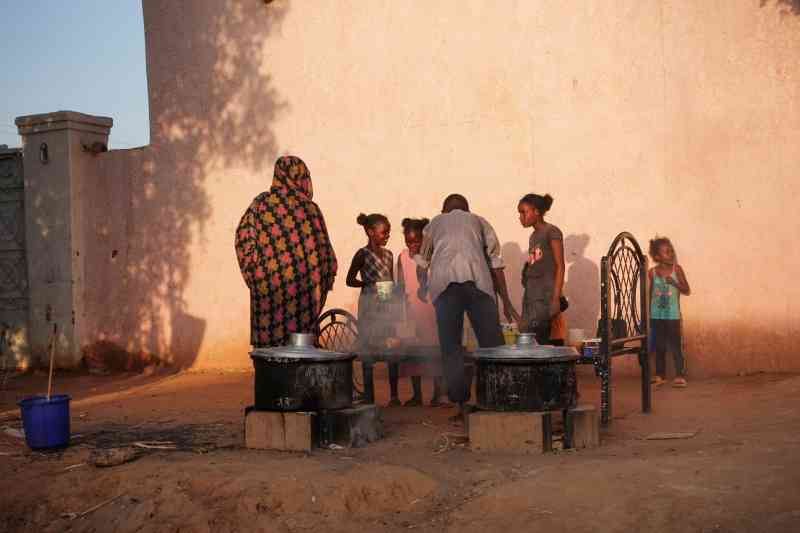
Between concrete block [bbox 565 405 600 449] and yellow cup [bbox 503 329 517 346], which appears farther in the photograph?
yellow cup [bbox 503 329 517 346]

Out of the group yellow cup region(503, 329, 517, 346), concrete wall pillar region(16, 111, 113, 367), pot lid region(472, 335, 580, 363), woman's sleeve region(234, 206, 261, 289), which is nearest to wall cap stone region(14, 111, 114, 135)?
concrete wall pillar region(16, 111, 113, 367)

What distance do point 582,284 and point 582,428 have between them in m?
3.71

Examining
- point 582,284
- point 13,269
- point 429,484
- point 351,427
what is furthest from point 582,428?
point 13,269

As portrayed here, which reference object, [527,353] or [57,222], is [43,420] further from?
[57,222]

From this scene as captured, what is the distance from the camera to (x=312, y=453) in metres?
5.86

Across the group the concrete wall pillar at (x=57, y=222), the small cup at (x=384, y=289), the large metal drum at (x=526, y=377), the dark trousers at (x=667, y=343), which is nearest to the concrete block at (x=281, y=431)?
the large metal drum at (x=526, y=377)

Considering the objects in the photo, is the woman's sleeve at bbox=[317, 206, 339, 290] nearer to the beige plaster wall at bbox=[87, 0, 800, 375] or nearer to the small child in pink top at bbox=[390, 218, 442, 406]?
the small child in pink top at bbox=[390, 218, 442, 406]

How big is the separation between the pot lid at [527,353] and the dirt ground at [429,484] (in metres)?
0.56

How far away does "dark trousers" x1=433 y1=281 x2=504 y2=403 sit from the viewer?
261 inches

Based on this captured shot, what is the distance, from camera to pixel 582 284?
9367 mm

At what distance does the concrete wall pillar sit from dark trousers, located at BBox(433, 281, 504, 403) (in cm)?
667

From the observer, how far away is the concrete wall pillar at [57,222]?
38.7 feet

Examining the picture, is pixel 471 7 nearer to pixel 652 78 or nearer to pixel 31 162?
pixel 652 78

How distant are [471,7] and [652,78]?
1.97 m
